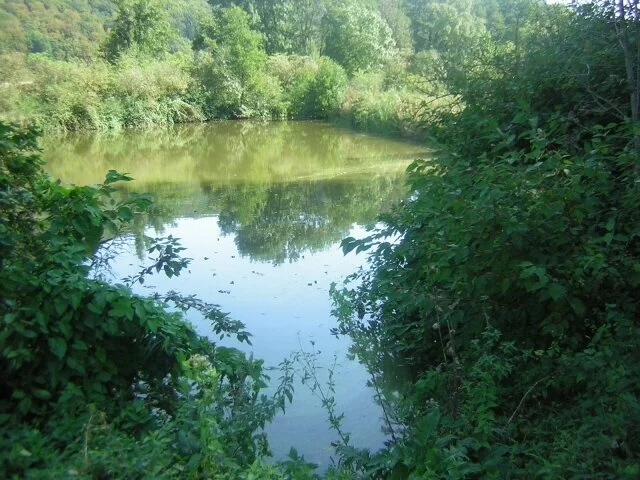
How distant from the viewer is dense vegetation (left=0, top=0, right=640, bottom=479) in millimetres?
2561

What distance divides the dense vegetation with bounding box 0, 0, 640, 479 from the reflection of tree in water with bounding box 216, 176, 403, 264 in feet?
10.5

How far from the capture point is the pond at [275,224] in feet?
15.2

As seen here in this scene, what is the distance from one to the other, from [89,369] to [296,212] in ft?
26.0

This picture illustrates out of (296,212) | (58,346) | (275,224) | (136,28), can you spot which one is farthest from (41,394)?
(136,28)

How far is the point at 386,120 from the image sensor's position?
73.5ft

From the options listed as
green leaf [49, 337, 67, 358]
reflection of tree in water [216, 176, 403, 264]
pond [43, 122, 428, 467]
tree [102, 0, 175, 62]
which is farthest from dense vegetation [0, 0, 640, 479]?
tree [102, 0, 175, 62]

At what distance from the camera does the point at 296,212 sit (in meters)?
10.7

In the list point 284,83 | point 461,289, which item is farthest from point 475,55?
point 284,83

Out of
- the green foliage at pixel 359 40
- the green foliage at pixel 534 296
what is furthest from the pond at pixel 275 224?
the green foliage at pixel 359 40

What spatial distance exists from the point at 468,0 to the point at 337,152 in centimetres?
1438

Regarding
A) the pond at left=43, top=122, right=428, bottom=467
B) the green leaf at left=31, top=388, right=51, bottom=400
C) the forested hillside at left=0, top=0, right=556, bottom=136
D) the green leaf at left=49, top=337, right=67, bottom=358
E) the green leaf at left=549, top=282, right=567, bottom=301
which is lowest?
the green leaf at left=549, top=282, right=567, bottom=301

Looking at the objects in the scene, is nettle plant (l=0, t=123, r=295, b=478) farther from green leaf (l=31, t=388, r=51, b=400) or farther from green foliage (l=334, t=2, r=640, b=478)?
green foliage (l=334, t=2, r=640, b=478)

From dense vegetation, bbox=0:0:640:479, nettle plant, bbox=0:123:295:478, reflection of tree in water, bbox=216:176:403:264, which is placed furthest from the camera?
reflection of tree in water, bbox=216:176:403:264

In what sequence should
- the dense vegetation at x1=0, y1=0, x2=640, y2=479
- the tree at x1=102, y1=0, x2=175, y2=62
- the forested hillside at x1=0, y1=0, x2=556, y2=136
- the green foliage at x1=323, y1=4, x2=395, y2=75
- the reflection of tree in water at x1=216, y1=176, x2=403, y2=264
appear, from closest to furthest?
the dense vegetation at x1=0, y1=0, x2=640, y2=479 < the reflection of tree in water at x1=216, y1=176, x2=403, y2=264 < the forested hillside at x1=0, y1=0, x2=556, y2=136 < the tree at x1=102, y1=0, x2=175, y2=62 < the green foliage at x1=323, y1=4, x2=395, y2=75
